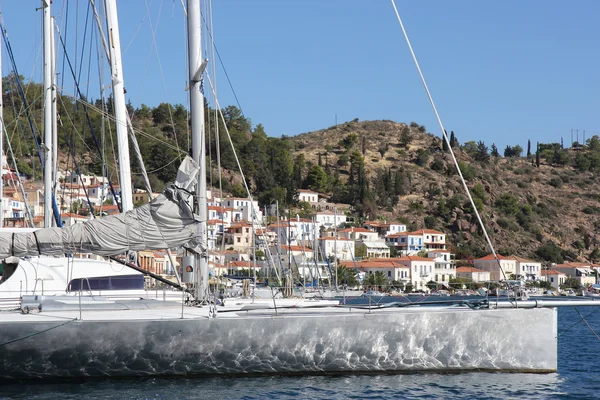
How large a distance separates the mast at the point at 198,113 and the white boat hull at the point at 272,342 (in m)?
0.94

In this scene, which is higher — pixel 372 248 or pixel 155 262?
pixel 372 248

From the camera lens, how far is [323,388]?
1496 centimetres

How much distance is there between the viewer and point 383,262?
9844cm

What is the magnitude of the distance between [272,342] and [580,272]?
10467 cm

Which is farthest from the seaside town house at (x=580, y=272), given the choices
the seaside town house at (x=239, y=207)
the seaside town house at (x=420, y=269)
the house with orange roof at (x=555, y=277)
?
the seaside town house at (x=239, y=207)

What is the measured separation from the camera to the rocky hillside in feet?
435

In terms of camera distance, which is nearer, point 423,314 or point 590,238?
point 423,314

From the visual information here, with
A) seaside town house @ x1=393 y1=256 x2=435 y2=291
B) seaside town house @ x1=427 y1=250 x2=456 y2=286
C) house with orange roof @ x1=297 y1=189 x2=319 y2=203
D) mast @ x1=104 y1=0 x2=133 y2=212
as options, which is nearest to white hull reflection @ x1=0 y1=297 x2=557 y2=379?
mast @ x1=104 y1=0 x2=133 y2=212

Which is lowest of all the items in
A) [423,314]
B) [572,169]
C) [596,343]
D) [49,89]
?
[596,343]

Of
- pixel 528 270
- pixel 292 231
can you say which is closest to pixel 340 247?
pixel 292 231

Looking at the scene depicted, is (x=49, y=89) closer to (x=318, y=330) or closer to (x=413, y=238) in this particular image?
(x=318, y=330)

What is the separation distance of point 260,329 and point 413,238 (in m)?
103

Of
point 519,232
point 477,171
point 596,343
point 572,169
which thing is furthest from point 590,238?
point 596,343

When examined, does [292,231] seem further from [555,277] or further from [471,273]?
[555,277]
